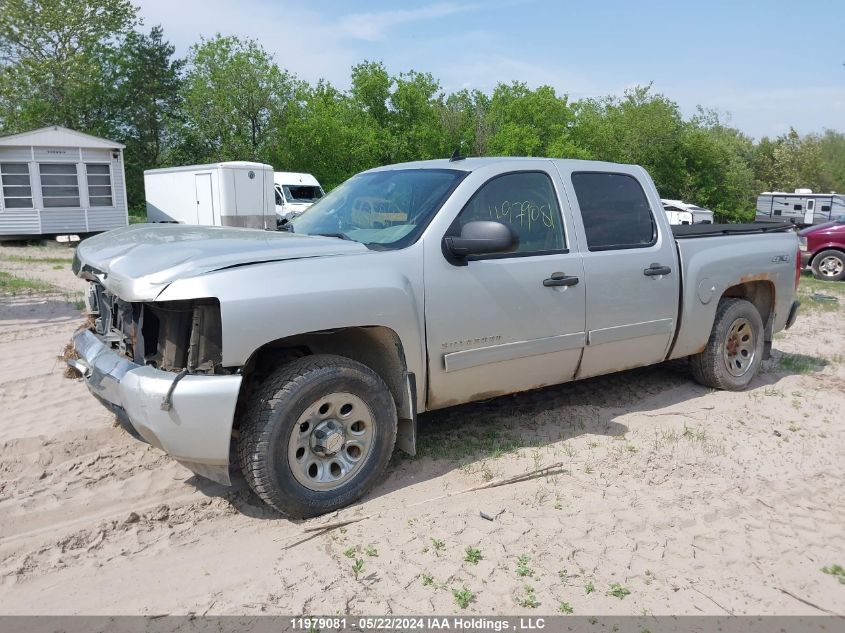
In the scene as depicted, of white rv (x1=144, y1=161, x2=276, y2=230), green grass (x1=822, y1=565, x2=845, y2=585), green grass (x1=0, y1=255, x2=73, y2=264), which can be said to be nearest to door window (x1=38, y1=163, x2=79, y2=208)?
white rv (x1=144, y1=161, x2=276, y2=230)

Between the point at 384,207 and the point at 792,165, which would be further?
the point at 792,165

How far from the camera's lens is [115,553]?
3.44 metres

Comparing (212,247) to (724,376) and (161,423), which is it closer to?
(161,423)

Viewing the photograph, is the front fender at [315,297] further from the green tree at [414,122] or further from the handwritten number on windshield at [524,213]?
the green tree at [414,122]

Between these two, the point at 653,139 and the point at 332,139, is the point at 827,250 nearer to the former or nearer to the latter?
the point at 332,139

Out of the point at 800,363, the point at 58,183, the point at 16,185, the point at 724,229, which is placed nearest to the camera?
the point at 724,229

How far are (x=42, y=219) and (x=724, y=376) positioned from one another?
21.4 m

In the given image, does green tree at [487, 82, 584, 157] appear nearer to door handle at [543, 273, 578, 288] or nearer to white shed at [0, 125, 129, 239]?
white shed at [0, 125, 129, 239]

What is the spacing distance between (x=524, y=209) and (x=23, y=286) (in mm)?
9944

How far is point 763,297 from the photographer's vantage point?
638cm

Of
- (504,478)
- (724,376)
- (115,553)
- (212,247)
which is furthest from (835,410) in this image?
(115,553)

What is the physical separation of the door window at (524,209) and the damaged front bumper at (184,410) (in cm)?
180

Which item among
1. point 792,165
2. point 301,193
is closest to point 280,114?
point 301,193

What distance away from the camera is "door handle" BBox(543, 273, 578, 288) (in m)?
4.51
